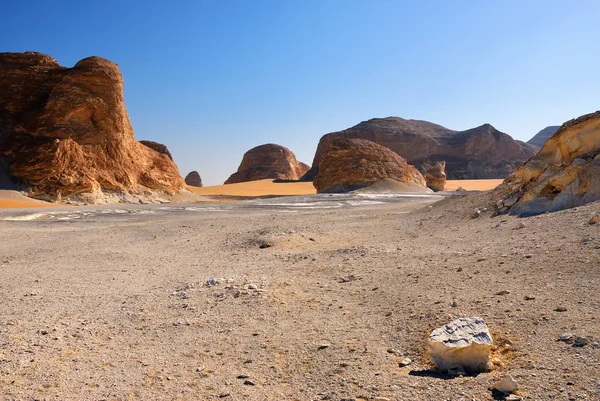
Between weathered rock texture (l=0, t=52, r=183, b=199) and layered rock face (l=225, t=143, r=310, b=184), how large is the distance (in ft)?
155

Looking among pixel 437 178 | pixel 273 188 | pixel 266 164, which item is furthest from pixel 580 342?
pixel 266 164

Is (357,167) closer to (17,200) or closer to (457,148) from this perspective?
(17,200)

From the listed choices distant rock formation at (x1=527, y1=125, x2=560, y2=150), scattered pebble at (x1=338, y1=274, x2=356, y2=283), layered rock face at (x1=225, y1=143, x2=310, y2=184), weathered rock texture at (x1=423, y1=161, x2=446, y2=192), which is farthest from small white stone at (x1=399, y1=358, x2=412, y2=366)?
distant rock formation at (x1=527, y1=125, x2=560, y2=150)

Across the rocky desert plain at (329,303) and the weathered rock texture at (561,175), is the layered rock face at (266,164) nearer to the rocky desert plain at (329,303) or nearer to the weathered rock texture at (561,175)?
the rocky desert plain at (329,303)

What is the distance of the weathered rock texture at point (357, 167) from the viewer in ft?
140

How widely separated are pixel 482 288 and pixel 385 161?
41.0 m

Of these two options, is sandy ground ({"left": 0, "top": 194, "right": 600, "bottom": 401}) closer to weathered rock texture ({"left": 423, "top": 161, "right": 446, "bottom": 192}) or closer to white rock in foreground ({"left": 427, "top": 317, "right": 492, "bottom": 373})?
white rock in foreground ({"left": 427, "top": 317, "right": 492, "bottom": 373})

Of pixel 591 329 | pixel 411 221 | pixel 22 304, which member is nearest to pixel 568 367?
pixel 591 329

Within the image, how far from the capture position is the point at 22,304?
510cm

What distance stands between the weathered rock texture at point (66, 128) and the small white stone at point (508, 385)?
2836 cm

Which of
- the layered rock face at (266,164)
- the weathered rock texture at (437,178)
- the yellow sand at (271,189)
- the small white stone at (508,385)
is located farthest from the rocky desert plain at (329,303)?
the layered rock face at (266,164)

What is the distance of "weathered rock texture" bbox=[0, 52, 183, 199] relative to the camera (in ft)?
88.5

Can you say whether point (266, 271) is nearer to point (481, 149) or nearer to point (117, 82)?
point (117, 82)

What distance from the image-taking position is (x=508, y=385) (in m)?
2.66
